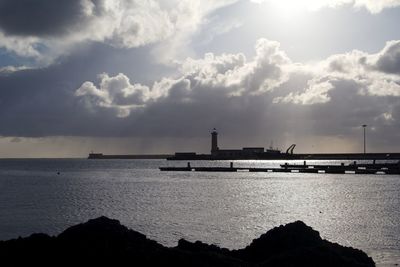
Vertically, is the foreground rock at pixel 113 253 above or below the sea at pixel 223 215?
above

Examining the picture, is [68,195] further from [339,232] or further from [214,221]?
[339,232]

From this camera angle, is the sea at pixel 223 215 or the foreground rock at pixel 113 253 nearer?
the foreground rock at pixel 113 253

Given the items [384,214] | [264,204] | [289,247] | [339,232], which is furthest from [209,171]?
[289,247]

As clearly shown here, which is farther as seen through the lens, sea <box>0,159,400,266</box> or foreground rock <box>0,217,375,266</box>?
sea <box>0,159,400,266</box>

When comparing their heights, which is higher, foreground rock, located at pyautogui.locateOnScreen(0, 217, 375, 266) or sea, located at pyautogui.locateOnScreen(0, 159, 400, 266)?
foreground rock, located at pyautogui.locateOnScreen(0, 217, 375, 266)

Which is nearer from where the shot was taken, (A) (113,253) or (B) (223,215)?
(A) (113,253)

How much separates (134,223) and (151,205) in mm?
13697

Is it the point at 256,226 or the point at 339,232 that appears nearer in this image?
the point at 339,232

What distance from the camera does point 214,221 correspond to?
39.6m

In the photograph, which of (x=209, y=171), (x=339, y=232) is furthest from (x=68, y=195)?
(x=209, y=171)

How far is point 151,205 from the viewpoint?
5325cm

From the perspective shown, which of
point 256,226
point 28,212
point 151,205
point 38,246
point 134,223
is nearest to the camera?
point 38,246

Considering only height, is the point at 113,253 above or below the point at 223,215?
above

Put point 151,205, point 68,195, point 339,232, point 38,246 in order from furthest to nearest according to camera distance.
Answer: point 68,195 → point 151,205 → point 339,232 → point 38,246
